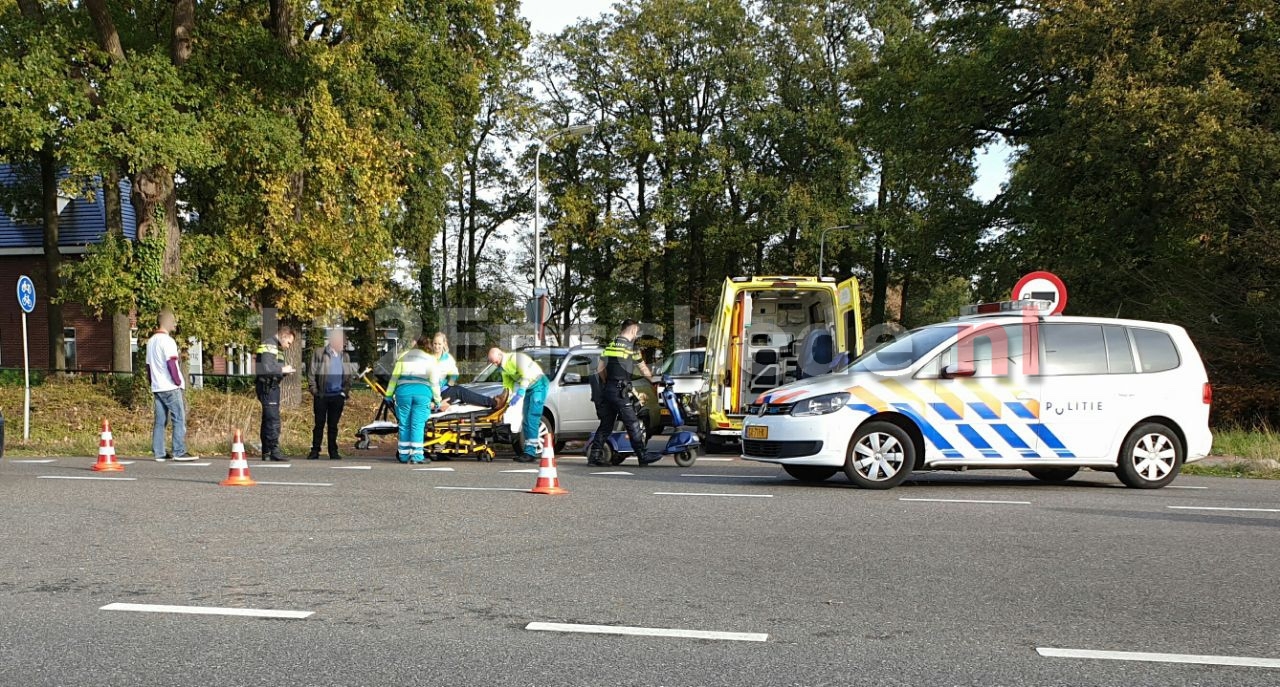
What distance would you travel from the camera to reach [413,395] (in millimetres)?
14945

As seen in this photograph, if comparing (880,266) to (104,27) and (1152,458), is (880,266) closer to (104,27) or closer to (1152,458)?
(104,27)

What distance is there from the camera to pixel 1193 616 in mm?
5961

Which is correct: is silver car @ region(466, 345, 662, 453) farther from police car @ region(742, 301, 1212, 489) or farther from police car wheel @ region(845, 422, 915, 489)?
police car wheel @ region(845, 422, 915, 489)

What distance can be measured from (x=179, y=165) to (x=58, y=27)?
310cm

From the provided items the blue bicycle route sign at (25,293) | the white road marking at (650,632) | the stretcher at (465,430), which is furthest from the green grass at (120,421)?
the white road marking at (650,632)

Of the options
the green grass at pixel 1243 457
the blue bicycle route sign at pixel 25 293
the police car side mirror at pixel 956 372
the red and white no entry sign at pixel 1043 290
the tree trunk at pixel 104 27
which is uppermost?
the tree trunk at pixel 104 27

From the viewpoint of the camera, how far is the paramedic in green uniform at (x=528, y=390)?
1555cm

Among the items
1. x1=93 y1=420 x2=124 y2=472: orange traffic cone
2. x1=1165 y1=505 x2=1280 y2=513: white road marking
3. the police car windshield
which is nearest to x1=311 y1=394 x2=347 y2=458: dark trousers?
x1=93 y1=420 x2=124 y2=472: orange traffic cone

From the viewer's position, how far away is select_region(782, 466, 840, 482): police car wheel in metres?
12.3

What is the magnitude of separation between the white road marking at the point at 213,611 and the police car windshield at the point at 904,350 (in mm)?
7292

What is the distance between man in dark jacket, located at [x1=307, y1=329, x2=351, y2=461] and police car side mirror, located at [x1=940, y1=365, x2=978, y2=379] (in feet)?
26.4

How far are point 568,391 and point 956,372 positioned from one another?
7.22 metres

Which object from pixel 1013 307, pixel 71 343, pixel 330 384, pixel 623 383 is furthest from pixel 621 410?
pixel 71 343

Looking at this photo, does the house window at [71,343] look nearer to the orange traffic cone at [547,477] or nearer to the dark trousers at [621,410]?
the dark trousers at [621,410]
